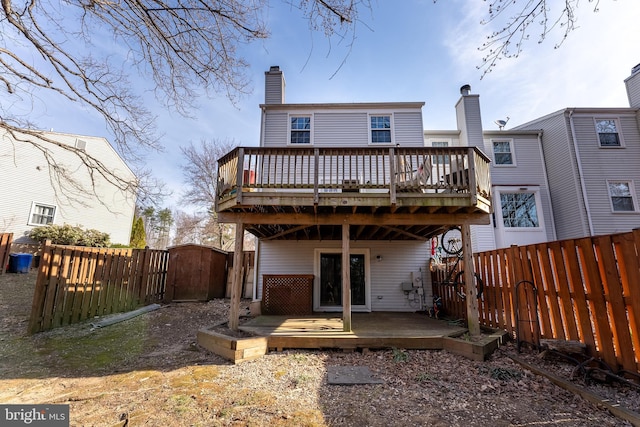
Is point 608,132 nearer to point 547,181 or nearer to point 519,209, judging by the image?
point 547,181

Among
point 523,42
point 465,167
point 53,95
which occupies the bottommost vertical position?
point 465,167

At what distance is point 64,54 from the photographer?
488 cm

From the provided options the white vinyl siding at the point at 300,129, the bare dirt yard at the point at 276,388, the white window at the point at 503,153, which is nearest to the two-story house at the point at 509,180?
the white window at the point at 503,153

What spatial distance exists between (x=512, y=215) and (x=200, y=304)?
12.5 meters

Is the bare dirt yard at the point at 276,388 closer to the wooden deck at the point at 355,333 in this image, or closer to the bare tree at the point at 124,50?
the wooden deck at the point at 355,333

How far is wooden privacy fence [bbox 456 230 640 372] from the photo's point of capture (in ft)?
10.6

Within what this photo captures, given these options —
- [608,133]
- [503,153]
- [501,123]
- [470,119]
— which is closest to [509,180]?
[503,153]

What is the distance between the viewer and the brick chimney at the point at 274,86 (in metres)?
10.1

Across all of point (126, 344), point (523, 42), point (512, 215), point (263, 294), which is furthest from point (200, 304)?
point (512, 215)

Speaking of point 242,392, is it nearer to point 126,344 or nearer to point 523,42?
point 126,344

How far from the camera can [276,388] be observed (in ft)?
11.9

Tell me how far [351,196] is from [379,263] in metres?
4.05

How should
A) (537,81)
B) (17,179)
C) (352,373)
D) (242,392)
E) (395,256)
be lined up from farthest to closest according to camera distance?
(17,179), (395,256), (352,373), (537,81), (242,392)

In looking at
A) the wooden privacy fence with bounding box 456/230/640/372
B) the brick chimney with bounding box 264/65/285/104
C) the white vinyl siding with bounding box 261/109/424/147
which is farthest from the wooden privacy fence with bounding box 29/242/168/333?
the wooden privacy fence with bounding box 456/230/640/372
